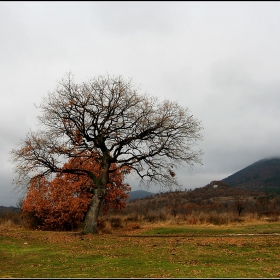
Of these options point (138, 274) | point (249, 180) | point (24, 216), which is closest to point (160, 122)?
point (138, 274)

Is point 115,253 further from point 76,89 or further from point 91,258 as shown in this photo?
point 76,89

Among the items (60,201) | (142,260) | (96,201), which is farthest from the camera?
(60,201)

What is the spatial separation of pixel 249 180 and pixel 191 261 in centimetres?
15029

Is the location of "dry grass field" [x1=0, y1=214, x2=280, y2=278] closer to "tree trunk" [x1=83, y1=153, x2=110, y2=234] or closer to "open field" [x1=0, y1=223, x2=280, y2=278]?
"open field" [x1=0, y1=223, x2=280, y2=278]

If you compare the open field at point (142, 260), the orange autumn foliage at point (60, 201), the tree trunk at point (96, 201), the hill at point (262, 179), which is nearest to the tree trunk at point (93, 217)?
the tree trunk at point (96, 201)

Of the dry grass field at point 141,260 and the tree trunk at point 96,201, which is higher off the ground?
the tree trunk at point 96,201

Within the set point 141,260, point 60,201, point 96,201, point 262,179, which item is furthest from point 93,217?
point 262,179

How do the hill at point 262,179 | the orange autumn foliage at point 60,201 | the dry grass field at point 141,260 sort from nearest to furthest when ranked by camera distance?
1. the dry grass field at point 141,260
2. the orange autumn foliage at point 60,201
3. the hill at point 262,179

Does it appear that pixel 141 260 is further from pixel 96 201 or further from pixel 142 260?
pixel 96 201

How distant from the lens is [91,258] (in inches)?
502

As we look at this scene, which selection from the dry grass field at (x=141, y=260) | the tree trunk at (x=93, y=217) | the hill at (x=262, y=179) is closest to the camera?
the dry grass field at (x=141, y=260)

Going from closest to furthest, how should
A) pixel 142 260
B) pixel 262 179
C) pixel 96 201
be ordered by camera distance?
pixel 142 260
pixel 96 201
pixel 262 179

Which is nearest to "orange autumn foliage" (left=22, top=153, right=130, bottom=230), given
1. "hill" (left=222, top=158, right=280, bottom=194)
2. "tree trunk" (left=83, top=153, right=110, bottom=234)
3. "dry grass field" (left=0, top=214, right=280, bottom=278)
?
"tree trunk" (left=83, top=153, right=110, bottom=234)

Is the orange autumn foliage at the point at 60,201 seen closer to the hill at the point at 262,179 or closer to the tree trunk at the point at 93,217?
the tree trunk at the point at 93,217
